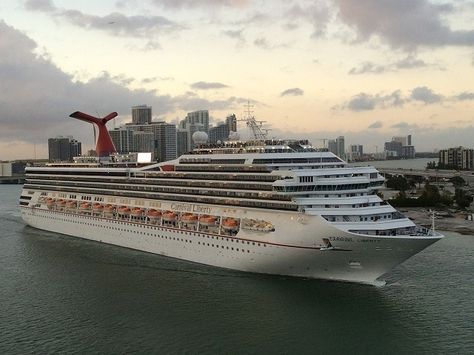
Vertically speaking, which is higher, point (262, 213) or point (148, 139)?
point (148, 139)

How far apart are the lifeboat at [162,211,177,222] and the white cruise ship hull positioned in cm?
69

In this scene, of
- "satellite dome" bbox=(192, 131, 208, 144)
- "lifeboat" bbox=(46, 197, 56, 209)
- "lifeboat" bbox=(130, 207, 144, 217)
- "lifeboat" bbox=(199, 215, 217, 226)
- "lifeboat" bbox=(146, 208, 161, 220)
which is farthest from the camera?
"lifeboat" bbox=(46, 197, 56, 209)

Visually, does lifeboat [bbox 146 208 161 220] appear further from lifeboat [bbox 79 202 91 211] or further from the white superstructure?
lifeboat [bbox 79 202 91 211]

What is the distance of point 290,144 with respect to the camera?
32.0 m

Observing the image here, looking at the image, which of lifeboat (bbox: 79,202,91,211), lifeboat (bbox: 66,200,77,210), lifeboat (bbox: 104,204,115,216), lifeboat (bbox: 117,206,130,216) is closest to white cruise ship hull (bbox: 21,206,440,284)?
lifeboat (bbox: 117,206,130,216)

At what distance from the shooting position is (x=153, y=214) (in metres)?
35.2

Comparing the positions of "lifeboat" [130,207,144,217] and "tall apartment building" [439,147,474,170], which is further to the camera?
"tall apartment building" [439,147,474,170]

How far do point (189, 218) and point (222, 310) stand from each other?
880cm

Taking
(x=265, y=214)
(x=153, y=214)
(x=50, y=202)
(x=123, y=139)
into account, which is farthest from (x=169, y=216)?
(x=123, y=139)

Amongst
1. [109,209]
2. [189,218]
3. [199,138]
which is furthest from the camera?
[109,209]

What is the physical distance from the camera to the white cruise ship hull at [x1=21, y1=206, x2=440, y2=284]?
83.5 feet

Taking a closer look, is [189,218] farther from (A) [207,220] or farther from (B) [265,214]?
(B) [265,214]

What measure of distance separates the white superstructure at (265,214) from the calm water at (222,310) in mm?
1291

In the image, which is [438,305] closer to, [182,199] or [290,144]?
[290,144]
